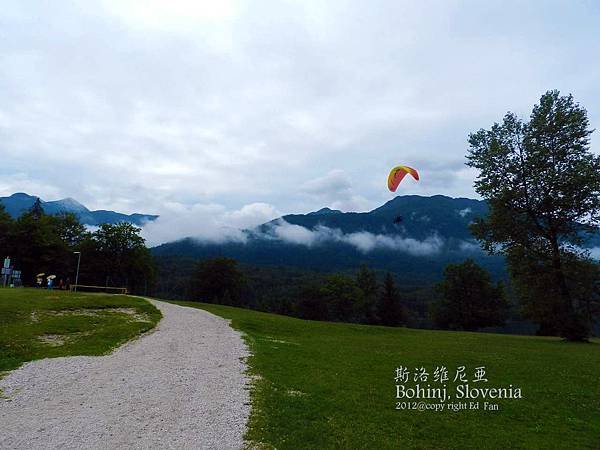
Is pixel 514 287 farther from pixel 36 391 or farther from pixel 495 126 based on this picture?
pixel 36 391

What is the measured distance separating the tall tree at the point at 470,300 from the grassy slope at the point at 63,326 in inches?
2677

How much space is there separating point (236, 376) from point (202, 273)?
101044mm

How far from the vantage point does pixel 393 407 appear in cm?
1440

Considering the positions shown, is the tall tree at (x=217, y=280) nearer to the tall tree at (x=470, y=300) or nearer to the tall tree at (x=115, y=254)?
the tall tree at (x=115, y=254)

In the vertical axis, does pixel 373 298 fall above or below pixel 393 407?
below

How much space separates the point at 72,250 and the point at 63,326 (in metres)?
78.3

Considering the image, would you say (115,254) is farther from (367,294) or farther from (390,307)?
(390,307)

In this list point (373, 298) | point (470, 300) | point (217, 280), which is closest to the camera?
point (470, 300)

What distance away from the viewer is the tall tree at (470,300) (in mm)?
87875

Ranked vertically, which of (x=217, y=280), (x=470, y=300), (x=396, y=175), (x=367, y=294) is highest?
(x=396, y=175)

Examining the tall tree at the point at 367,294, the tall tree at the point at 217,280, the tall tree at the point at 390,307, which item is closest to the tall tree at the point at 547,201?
the tall tree at the point at 390,307

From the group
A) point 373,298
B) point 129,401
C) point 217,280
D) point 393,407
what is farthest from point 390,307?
point 129,401

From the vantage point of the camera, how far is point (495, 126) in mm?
45719

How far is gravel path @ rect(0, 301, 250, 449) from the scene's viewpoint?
11.0 meters
